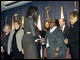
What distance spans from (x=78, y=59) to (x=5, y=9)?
667 cm

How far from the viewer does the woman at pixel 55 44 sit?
2.82m

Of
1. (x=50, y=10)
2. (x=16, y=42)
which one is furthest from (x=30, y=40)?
(x=50, y=10)

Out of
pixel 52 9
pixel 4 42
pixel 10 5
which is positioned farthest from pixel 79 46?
pixel 10 5

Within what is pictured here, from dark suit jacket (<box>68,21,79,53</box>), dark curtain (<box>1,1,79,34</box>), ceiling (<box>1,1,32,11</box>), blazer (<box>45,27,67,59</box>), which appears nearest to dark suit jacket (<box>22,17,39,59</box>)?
blazer (<box>45,27,67,59</box>)

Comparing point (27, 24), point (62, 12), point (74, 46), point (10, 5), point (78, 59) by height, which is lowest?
point (78, 59)

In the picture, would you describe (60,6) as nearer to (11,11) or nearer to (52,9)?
(52,9)

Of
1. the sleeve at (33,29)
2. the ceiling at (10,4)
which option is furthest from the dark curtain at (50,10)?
the sleeve at (33,29)

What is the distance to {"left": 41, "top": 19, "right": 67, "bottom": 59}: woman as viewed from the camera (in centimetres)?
282

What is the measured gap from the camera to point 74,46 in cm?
259

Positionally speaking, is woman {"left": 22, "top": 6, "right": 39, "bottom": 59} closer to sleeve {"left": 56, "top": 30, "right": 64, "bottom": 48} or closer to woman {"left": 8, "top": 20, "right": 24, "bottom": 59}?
sleeve {"left": 56, "top": 30, "right": 64, "bottom": 48}

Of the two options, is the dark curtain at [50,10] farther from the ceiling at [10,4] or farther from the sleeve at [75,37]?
the sleeve at [75,37]

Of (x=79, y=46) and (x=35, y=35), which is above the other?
(x=35, y=35)

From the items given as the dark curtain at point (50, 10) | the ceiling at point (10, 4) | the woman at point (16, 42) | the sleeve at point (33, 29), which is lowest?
the woman at point (16, 42)

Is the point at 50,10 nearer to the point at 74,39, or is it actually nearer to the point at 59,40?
the point at 59,40
